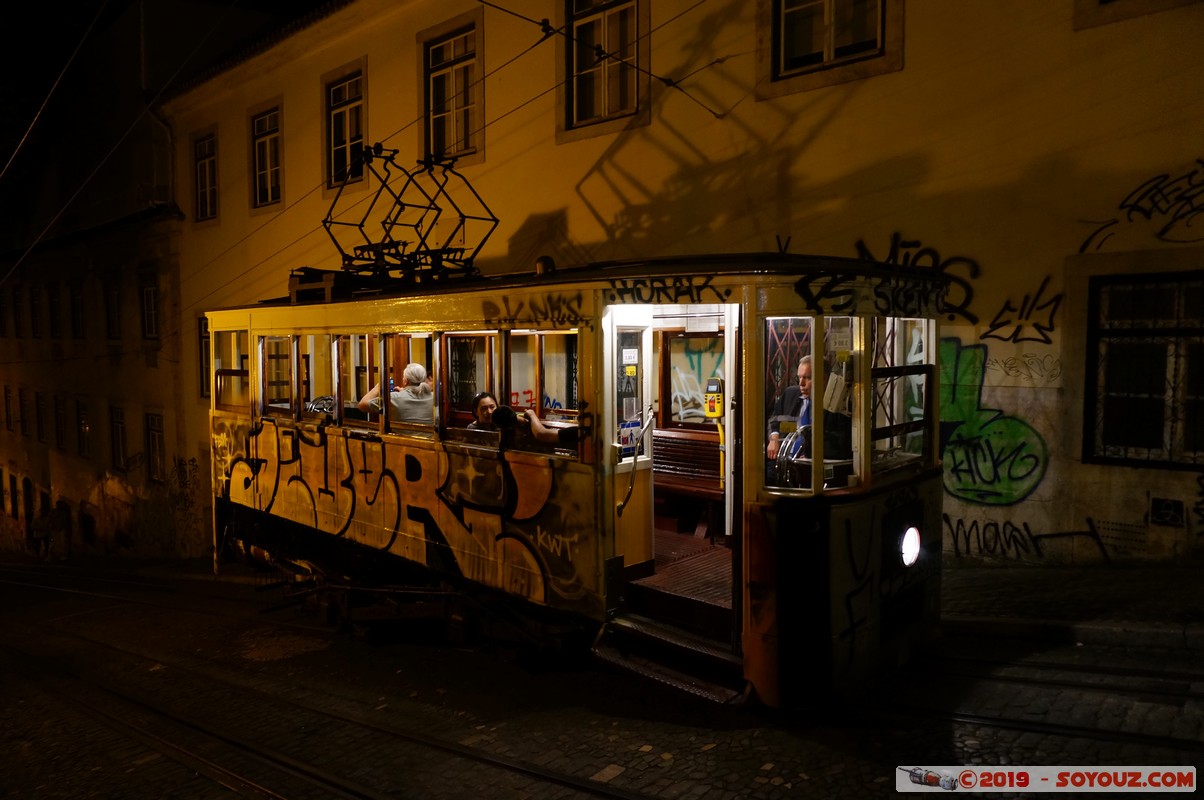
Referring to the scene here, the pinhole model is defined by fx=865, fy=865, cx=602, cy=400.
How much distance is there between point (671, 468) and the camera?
8.10 meters

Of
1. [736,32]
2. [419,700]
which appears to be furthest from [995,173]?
[419,700]

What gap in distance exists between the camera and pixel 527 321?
614 centimetres

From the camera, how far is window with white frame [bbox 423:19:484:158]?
12.8 meters

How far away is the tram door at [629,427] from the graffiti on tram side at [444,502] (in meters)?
0.25

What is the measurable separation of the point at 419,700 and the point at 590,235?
682 cm

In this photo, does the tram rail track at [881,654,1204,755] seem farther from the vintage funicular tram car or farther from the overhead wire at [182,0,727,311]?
the overhead wire at [182,0,727,311]

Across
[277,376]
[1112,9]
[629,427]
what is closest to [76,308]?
[277,376]

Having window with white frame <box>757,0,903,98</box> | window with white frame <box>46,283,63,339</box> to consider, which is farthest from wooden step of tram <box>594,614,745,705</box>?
window with white frame <box>46,283,63,339</box>

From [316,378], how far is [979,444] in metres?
6.49

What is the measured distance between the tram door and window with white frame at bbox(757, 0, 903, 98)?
4.23 meters

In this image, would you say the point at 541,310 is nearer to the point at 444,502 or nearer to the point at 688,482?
the point at 444,502

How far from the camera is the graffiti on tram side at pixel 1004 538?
738 centimetres

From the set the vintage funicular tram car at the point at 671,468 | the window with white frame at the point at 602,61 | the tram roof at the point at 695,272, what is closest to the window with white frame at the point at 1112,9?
the tram roof at the point at 695,272

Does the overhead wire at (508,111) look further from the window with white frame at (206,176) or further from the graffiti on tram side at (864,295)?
the graffiti on tram side at (864,295)
